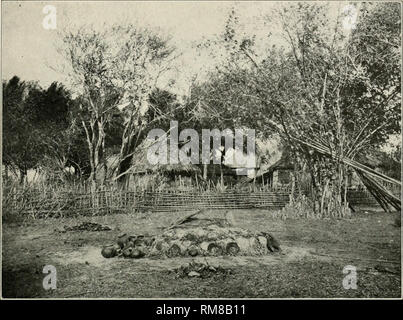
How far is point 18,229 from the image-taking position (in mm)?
6781

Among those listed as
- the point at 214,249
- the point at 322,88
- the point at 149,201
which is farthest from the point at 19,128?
the point at 322,88

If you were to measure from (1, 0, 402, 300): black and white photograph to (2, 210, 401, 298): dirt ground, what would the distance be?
0.08 feet

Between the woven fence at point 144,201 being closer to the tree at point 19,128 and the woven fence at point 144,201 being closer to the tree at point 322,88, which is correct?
the tree at point 19,128

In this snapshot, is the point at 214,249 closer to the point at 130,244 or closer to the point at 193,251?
the point at 193,251

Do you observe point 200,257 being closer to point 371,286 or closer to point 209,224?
point 209,224

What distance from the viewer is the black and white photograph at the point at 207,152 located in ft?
19.1

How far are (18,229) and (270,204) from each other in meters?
5.90

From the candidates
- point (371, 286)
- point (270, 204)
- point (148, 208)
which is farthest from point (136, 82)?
point (371, 286)

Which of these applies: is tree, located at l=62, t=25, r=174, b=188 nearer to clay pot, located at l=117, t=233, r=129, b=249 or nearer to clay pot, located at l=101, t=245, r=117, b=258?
clay pot, located at l=117, t=233, r=129, b=249

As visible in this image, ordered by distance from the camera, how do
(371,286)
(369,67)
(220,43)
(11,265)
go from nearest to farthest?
(371,286) → (11,265) → (220,43) → (369,67)

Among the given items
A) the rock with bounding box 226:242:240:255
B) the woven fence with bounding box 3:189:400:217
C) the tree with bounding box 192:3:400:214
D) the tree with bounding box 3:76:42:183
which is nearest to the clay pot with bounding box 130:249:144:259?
the rock with bounding box 226:242:240:255

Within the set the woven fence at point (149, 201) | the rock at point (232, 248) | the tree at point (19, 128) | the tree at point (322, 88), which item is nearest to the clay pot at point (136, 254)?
the rock at point (232, 248)

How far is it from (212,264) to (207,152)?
13.7 feet

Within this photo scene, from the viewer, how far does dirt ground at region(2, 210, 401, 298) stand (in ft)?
18.3
